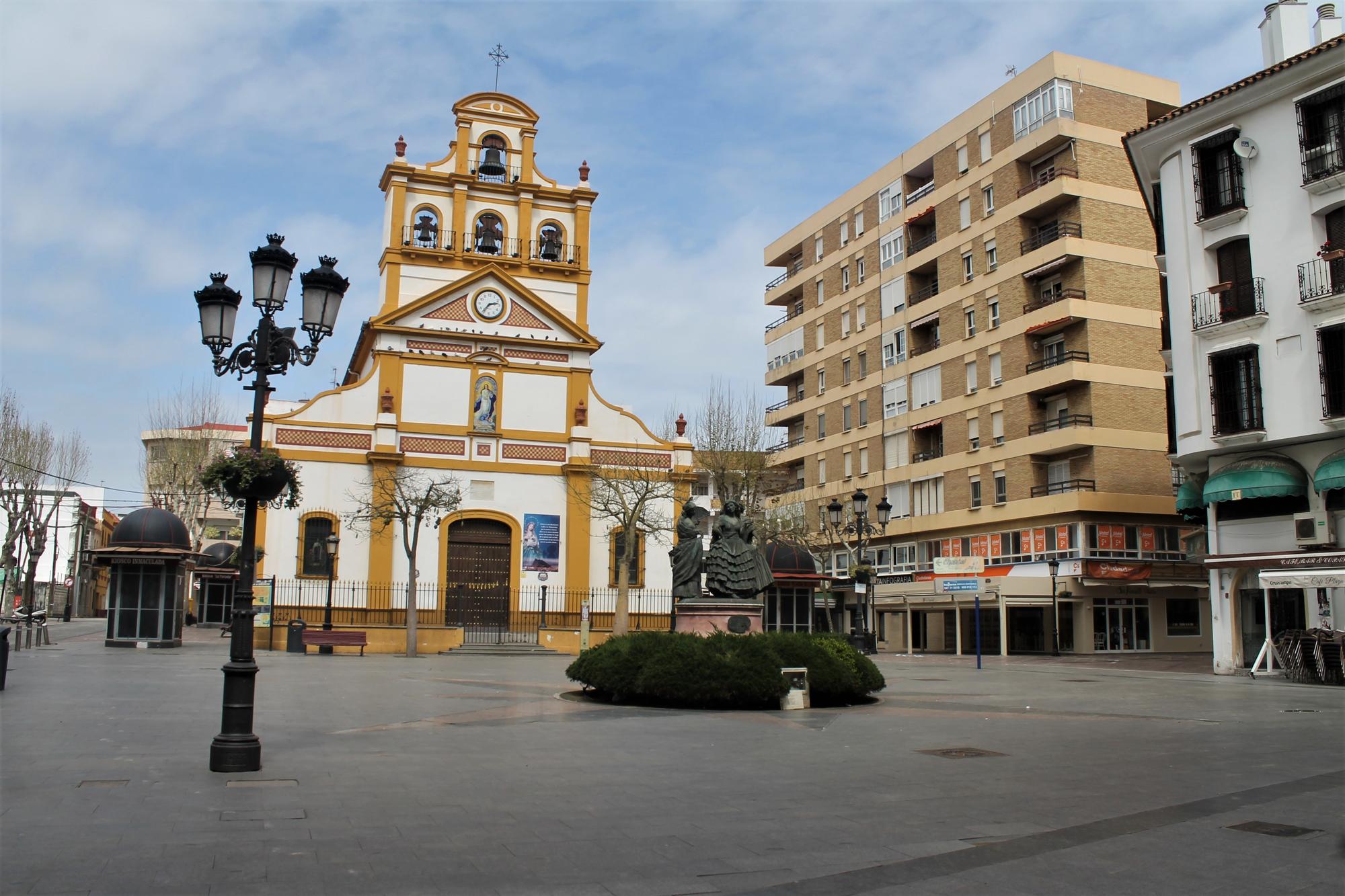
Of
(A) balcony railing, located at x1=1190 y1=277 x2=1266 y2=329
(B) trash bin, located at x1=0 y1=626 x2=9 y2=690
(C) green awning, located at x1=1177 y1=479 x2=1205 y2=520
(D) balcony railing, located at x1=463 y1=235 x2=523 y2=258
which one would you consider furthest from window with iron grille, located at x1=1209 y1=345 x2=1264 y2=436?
(D) balcony railing, located at x1=463 y1=235 x2=523 y2=258

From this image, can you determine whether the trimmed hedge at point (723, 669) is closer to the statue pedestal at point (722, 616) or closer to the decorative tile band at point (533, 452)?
the statue pedestal at point (722, 616)

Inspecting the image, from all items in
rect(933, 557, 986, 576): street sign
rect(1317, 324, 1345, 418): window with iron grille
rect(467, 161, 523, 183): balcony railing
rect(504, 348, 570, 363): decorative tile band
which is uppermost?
rect(467, 161, 523, 183): balcony railing

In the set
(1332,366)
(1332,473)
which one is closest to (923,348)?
(1332,366)

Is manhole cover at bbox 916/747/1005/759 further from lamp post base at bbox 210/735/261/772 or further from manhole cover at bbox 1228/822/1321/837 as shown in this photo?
lamp post base at bbox 210/735/261/772

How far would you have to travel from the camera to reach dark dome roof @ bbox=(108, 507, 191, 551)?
30.9m

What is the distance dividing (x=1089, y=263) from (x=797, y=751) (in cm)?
3512

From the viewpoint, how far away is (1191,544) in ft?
109

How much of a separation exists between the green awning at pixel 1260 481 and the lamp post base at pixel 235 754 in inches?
842

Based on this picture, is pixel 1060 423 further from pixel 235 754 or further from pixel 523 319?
pixel 235 754

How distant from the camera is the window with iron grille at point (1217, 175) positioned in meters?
25.0

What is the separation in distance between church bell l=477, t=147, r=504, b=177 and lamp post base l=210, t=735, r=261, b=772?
→ 3742cm

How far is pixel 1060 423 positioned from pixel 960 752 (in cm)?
3341

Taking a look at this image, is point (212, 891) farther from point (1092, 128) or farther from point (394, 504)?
point (1092, 128)

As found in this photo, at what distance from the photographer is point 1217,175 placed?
1008 inches
